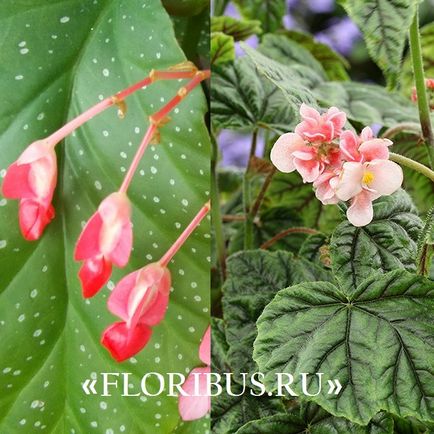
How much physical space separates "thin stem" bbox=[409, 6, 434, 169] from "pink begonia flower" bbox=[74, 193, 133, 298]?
0.78ft

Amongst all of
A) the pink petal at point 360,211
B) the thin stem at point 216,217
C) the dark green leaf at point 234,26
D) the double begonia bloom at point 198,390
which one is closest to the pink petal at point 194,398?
the double begonia bloom at point 198,390

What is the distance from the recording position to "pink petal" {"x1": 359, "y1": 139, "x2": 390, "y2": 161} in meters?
0.43

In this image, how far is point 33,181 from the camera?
1.79 ft

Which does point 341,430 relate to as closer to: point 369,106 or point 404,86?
point 369,106

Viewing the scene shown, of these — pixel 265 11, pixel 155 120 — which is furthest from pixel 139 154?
pixel 265 11

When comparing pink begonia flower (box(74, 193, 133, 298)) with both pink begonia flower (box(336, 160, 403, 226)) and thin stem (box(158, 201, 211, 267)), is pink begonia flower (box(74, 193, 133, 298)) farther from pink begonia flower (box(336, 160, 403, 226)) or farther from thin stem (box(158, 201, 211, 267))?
pink begonia flower (box(336, 160, 403, 226))

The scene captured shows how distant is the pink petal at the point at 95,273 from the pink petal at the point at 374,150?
22cm

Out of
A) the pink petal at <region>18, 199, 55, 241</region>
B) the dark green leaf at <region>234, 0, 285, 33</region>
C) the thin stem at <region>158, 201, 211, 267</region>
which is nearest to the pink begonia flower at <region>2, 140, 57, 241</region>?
the pink petal at <region>18, 199, 55, 241</region>

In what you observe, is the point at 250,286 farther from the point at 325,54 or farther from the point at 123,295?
the point at 325,54

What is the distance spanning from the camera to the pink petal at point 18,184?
545 millimetres

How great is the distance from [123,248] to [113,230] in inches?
0.7

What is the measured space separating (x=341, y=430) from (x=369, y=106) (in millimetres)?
298

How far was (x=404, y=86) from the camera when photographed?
80 centimetres

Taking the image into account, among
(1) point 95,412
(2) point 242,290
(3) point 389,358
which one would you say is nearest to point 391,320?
(3) point 389,358
